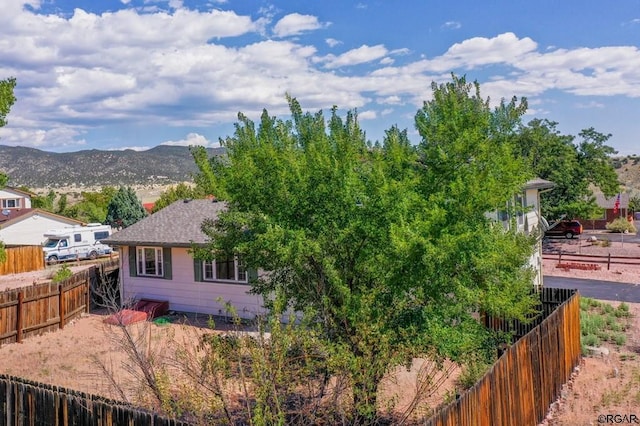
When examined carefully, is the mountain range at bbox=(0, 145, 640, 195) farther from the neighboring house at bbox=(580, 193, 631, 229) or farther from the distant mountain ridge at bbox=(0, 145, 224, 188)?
the neighboring house at bbox=(580, 193, 631, 229)

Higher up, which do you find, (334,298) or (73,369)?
(334,298)

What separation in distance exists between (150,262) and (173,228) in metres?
1.74

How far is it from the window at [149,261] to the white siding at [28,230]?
27.2 meters

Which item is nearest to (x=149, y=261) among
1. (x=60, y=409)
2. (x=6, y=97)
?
(x=6, y=97)

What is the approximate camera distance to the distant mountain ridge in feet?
484

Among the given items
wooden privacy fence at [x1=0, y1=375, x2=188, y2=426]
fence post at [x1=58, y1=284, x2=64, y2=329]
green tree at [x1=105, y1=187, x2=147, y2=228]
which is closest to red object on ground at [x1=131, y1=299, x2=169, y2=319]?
fence post at [x1=58, y1=284, x2=64, y2=329]

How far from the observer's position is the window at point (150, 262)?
22062 millimetres

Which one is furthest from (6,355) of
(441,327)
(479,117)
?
(479,117)

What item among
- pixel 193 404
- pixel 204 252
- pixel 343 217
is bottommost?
pixel 193 404

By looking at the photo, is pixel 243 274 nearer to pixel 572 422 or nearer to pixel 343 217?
pixel 343 217

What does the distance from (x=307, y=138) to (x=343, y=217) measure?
2.08 meters

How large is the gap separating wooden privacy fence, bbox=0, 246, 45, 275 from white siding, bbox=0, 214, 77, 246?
34.3 feet

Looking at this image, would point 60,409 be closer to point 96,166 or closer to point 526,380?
point 526,380

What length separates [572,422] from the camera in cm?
1070
